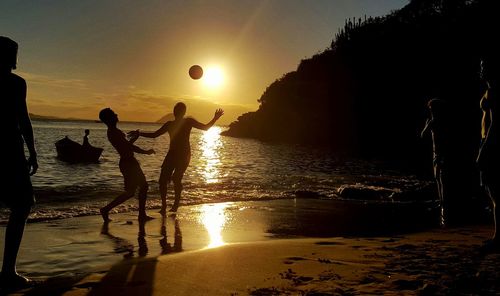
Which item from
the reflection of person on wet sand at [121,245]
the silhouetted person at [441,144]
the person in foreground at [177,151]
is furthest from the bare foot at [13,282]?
the silhouetted person at [441,144]

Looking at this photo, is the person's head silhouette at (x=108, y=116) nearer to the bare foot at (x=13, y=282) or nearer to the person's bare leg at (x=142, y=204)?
the person's bare leg at (x=142, y=204)

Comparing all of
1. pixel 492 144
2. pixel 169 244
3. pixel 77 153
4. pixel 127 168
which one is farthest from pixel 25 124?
pixel 77 153

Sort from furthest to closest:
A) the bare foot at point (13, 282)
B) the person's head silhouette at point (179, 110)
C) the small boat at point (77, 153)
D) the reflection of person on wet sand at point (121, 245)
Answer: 1. the small boat at point (77, 153)
2. the person's head silhouette at point (179, 110)
3. the reflection of person on wet sand at point (121, 245)
4. the bare foot at point (13, 282)

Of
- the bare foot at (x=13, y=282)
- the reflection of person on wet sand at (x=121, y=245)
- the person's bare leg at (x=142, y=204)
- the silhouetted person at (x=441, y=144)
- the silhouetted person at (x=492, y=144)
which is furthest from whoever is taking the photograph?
the silhouetted person at (x=441, y=144)

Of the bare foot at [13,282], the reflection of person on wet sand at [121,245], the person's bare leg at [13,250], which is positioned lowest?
the reflection of person on wet sand at [121,245]

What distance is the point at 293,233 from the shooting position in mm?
7703

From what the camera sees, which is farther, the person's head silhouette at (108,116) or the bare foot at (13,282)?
the person's head silhouette at (108,116)

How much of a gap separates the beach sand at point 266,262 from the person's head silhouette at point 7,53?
2.16 meters

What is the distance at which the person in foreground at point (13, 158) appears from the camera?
4.11m

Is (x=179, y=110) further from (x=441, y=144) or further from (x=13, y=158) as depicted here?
(x=441, y=144)

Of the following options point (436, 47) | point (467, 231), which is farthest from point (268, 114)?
point (467, 231)

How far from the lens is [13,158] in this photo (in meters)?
4.14

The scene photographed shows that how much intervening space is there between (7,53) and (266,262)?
342 centimetres

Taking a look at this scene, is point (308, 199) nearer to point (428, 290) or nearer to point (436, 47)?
point (428, 290)
